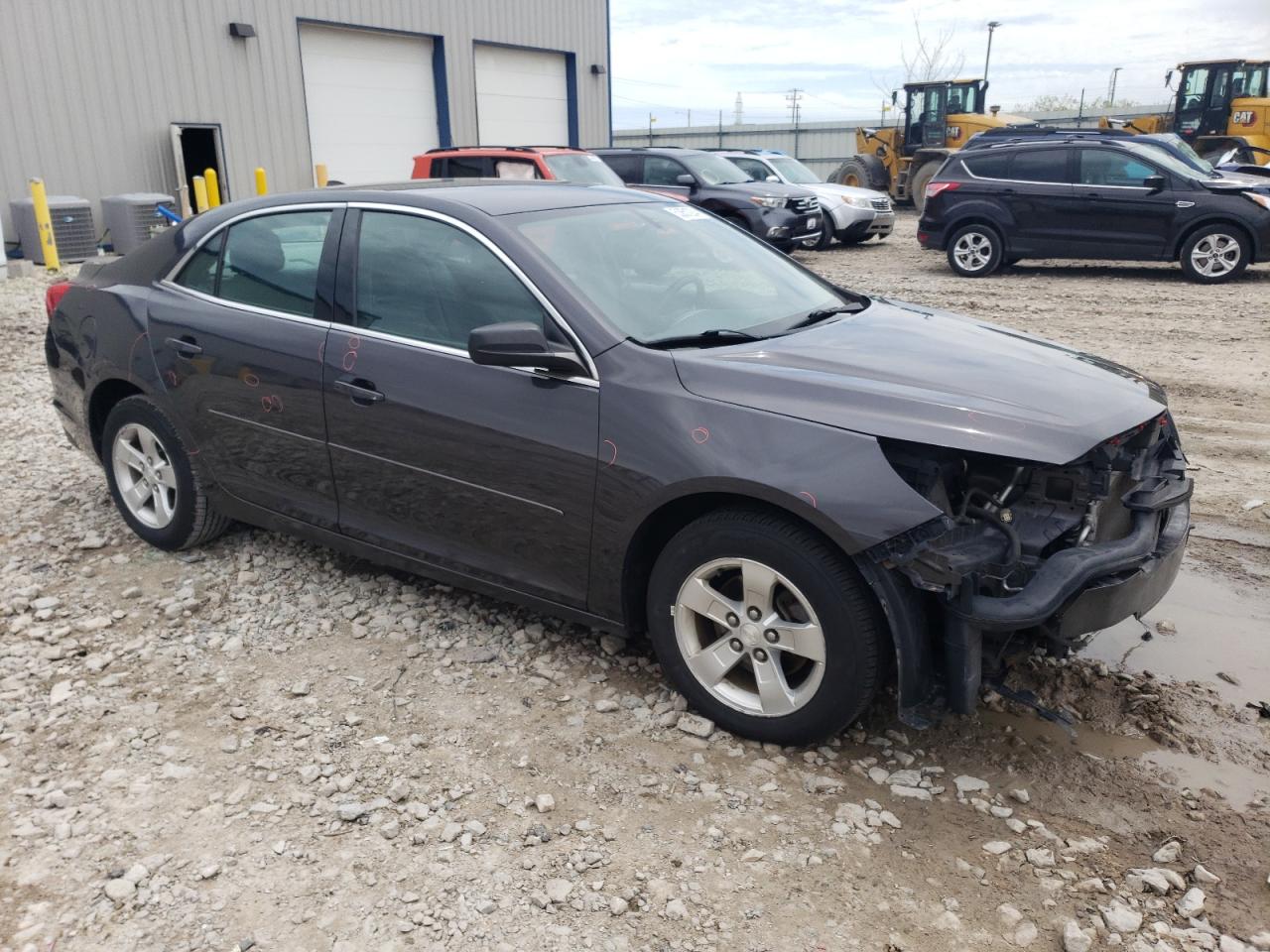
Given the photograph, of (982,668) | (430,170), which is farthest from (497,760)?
(430,170)

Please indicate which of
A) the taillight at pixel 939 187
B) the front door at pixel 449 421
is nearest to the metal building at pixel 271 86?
the taillight at pixel 939 187

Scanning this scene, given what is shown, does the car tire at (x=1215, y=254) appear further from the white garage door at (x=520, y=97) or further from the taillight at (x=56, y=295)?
the white garage door at (x=520, y=97)

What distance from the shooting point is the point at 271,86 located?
17.9 m

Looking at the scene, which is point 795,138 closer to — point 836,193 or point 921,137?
point 921,137

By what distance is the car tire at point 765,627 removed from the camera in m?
2.88

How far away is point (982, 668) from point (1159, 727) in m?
0.79

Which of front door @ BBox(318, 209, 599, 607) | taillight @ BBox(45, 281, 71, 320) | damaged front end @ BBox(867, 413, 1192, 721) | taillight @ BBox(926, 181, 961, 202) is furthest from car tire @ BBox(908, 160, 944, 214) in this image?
damaged front end @ BBox(867, 413, 1192, 721)

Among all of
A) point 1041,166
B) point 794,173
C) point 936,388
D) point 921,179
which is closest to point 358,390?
point 936,388

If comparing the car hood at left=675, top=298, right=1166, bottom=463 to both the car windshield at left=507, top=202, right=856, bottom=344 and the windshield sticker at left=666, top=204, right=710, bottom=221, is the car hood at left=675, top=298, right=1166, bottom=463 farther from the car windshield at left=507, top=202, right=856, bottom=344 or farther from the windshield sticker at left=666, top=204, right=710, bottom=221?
the windshield sticker at left=666, top=204, right=710, bottom=221

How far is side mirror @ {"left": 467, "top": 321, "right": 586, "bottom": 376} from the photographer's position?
3.19 meters

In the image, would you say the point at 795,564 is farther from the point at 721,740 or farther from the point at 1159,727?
the point at 1159,727

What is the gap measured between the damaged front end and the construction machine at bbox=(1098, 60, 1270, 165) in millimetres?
19319

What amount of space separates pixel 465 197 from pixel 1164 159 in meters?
11.6

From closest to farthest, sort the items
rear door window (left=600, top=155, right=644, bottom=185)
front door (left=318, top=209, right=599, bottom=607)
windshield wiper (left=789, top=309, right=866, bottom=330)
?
front door (left=318, top=209, right=599, bottom=607)
windshield wiper (left=789, top=309, right=866, bottom=330)
rear door window (left=600, top=155, right=644, bottom=185)
